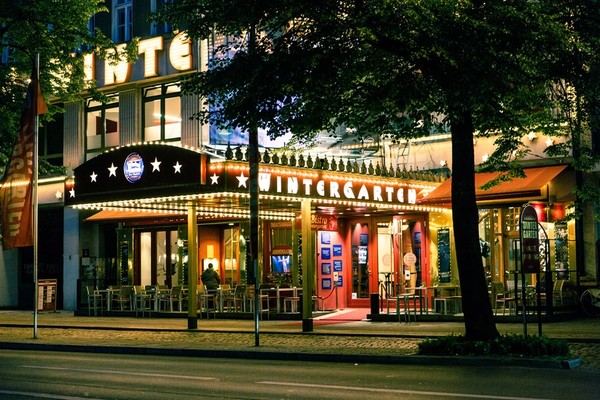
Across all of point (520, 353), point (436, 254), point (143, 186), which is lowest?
point (520, 353)

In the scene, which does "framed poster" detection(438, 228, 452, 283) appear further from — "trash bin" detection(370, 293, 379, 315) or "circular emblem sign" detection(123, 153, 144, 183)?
"circular emblem sign" detection(123, 153, 144, 183)

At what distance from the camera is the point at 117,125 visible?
37.8 metres

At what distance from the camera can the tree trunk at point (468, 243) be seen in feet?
56.0

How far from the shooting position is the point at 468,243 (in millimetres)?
17219

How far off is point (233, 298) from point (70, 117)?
12501 mm

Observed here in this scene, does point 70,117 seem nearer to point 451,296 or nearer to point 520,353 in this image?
point 451,296

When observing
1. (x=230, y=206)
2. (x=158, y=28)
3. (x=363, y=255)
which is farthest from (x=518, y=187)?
(x=158, y=28)

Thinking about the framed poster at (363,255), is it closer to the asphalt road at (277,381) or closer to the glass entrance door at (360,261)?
the glass entrance door at (360,261)

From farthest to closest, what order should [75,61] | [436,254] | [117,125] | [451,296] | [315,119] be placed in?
1. [117,125]
2. [75,61]
3. [436,254]
4. [451,296]
5. [315,119]

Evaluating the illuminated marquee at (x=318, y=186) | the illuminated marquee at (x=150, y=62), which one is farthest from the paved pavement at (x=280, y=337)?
the illuminated marquee at (x=150, y=62)

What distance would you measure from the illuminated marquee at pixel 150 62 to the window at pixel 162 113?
0.78 meters

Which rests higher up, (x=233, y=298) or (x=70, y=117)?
(x=70, y=117)

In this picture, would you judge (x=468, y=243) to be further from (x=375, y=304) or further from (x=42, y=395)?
(x=375, y=304)

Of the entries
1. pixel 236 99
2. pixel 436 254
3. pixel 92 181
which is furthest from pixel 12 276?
pixel 236 99
